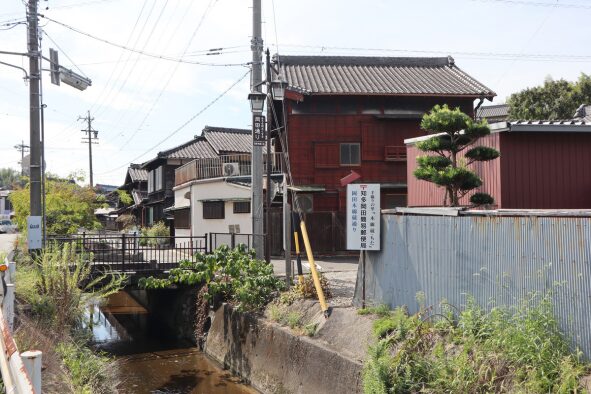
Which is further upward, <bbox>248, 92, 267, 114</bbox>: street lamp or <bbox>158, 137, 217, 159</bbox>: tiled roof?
<bbox>158, 137, 217, 159</bbox>: tiled roof

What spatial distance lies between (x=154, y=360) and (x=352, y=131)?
1391cm

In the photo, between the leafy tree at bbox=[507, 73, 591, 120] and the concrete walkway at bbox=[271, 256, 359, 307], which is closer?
the concrete walkway at bbox=[271, 256, 359, 307]

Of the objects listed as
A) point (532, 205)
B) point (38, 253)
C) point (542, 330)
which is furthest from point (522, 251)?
point (38, 253)

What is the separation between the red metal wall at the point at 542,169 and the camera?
530 inches

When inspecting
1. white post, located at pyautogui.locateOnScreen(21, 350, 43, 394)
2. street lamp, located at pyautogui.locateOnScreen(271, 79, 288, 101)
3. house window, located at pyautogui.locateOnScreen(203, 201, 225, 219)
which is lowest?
white post, located at pyautogui.locateOnScreen(21, 350, 43, 394)

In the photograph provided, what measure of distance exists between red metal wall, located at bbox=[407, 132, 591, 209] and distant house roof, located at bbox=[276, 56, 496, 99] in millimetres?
11454

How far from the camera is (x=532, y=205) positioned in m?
13.5

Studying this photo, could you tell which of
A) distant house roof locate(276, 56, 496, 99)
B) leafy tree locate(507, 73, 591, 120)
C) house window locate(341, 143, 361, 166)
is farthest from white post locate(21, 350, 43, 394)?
leafy tree locate(507, 73, 591, 120)

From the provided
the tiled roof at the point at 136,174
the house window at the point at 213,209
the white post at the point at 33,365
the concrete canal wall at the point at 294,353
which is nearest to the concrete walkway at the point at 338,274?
the concrete canal wall at the point at 294,353

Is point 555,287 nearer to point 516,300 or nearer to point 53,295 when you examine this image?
point 516,300

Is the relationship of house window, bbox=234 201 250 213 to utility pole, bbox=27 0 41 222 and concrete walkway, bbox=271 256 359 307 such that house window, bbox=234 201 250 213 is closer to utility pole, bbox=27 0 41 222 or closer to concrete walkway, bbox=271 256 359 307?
concrete walkway, bbox=271 256 359 307

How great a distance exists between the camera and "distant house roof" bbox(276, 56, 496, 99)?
2456cm

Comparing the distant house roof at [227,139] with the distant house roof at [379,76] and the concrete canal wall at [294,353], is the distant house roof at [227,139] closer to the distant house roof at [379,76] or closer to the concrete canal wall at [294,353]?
the distant house roof at [379,76]

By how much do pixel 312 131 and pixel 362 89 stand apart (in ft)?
10.4
